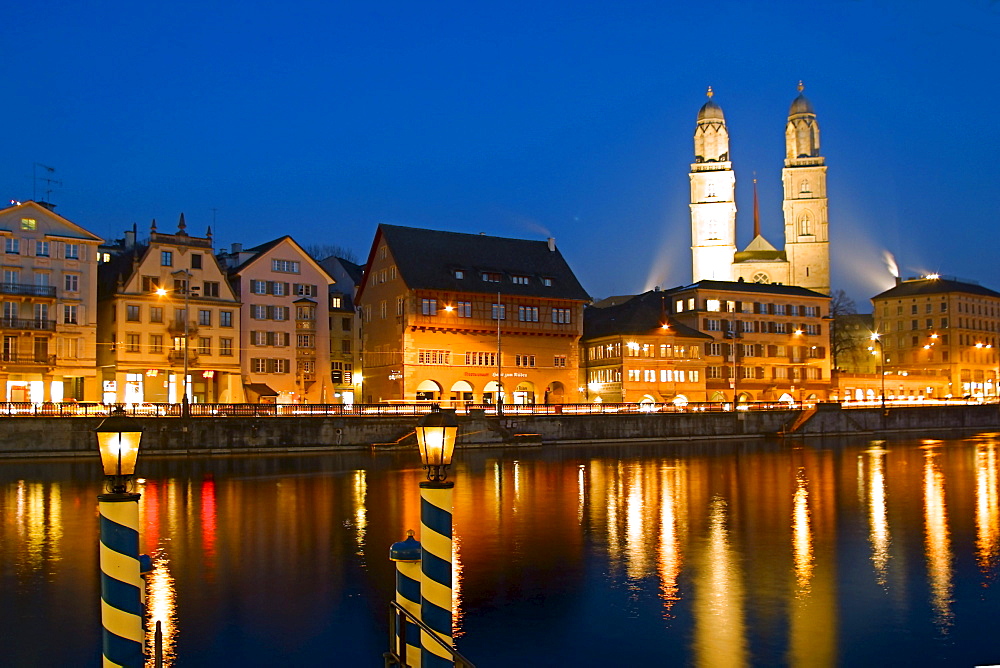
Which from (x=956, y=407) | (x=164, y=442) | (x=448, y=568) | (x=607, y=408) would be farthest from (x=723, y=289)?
(x=448, y=568)

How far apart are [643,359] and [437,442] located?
269 feet

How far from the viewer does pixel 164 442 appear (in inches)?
2232

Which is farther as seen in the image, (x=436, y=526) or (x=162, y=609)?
(x=162, y=609)

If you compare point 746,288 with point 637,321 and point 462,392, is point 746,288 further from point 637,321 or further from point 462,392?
point 462,392

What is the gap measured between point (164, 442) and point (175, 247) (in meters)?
22.9

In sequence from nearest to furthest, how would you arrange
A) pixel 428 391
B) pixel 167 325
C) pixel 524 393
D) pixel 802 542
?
pixel 802 542 → pixel 167 325 → pixel 428 391 → pixel 524 393

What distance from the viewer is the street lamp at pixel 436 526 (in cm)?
1088

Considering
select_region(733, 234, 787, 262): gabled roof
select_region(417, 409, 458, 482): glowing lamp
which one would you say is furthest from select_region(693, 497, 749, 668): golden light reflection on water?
select_region(733, 234, 787, 262): gabled roof

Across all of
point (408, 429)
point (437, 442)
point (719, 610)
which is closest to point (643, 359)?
point (408, 429)

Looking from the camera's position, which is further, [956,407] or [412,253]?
[956,407]

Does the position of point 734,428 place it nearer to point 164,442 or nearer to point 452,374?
point 452,374

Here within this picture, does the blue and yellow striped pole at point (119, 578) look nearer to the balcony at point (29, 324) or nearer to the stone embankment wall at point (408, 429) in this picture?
the stone embankment wall at point (408, 429)

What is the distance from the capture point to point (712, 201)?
159500 mm

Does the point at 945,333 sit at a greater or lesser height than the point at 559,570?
greater
